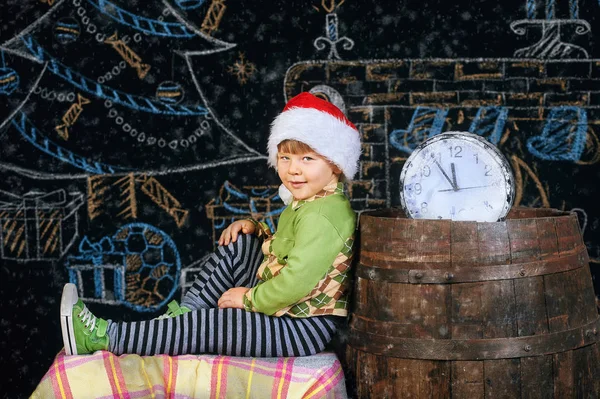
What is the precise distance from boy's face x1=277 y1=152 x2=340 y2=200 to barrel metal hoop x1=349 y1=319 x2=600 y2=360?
64cm

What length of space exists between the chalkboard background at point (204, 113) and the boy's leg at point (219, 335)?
4.10 feet

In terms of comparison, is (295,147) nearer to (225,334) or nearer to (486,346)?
(225,334)

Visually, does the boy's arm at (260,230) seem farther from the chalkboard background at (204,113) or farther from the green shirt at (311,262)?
the chalkboard background at (204,113)

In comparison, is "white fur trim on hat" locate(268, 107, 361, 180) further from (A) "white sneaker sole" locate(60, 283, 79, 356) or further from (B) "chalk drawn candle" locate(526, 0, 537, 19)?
(B) "chalk drawn candle" locate(526, 0, 537, 19)

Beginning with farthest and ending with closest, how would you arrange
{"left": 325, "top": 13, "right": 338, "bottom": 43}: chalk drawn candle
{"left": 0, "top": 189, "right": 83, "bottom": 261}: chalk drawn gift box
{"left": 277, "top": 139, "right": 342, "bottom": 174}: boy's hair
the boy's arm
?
1. {"left": 0, "top": 189, "right": 83, "bottom": 261}: chalk drawn gift box
2. {"left": 325, "top": 13, "right": 338, "bottom": 43}: chalk drawn candle
3. the boy's arm
4. {"left": 277, "top": 139, "right": 342, "bottom": 174}: boy's hair

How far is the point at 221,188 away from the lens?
4.02 m

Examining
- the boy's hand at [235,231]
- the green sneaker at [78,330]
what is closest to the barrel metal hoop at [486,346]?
the boy's hand at [235,231]

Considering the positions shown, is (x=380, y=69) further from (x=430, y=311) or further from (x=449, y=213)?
(x=430, y=311)

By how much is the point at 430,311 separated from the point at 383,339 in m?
0.19

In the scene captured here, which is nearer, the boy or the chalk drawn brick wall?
the boy

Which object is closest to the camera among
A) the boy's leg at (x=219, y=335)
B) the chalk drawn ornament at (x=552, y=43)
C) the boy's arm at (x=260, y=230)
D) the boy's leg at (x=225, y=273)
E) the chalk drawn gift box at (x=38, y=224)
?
the boy's leg at (x=219, y=335)

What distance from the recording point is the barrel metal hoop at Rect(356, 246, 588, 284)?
2430mm

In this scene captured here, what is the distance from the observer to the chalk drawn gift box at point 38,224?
4066 millimetres

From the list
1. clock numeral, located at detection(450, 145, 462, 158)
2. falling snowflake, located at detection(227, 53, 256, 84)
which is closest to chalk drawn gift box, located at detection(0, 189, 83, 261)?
falling snowflake, located at detection(227, 53, 256, 84)
